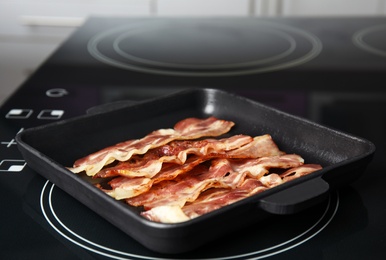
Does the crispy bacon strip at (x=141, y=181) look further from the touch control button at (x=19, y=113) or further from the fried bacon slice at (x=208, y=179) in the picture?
the touch control button at (x=19, y=113)

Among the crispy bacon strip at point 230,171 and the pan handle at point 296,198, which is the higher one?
the pan handle at point 296,198

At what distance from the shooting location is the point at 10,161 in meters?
0.89

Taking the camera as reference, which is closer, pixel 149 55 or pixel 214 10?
pixel 149 55

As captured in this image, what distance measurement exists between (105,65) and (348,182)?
0.70 meters

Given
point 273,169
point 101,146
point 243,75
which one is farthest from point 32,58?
point 273,169

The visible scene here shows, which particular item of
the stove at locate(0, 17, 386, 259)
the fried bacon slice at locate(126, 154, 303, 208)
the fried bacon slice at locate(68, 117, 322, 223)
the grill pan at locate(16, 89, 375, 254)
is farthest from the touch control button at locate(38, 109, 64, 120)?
the fried bacon slice at locate(126, 154, 303, 208)

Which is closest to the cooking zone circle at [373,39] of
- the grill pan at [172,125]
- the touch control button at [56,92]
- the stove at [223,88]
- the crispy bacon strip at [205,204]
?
the stove at [223,88]

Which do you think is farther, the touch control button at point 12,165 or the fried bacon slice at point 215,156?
the touch control button at point 12,165

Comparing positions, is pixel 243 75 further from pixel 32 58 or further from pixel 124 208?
pixel 32 58

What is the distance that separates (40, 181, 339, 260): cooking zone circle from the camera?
672 millimetres

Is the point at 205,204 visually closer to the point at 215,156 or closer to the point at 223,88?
the point at 215,156

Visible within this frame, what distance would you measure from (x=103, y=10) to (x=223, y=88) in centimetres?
118

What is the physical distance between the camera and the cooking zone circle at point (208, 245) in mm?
672

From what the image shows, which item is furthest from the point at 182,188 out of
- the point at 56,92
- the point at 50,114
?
the point at 56,92
